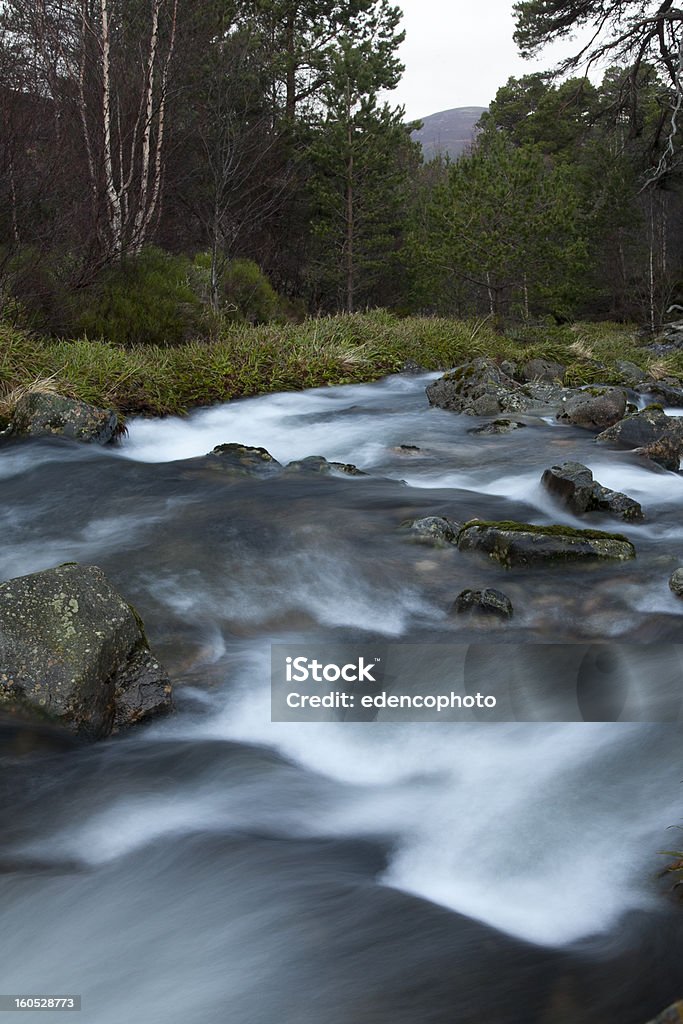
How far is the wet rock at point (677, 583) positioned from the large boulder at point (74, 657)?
2.83 meters

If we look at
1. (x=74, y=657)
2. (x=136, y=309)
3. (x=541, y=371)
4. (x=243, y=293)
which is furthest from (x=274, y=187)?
(x=74, y=657)

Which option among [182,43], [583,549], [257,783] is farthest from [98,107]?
[257,783]

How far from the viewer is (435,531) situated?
5.73 metres


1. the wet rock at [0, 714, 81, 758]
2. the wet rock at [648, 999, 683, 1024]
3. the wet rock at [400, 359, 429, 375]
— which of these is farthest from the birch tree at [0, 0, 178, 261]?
the wet rock at [648, 999, 683, 1024]

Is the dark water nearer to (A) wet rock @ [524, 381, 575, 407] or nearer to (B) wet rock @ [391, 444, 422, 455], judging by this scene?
(B) wet rock @ [391, 444, 422, 455]

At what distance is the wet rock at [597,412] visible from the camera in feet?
31.8

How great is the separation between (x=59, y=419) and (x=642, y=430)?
587cm

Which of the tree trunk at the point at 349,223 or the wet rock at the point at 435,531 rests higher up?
the tree trunk at the point at 349,223

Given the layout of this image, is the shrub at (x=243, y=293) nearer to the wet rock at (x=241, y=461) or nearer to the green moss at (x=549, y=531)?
the wet rock at (x=241, y=461)

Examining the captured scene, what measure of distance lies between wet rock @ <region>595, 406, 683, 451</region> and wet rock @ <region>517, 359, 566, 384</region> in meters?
4.04

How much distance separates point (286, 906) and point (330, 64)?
21.8m

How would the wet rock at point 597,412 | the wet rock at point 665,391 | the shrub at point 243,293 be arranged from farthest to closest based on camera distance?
the shrub at point 243,293
the wet rock at point 665,391
the wet rock at point 597,412

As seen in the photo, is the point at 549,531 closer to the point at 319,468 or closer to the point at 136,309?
the point at 319,468

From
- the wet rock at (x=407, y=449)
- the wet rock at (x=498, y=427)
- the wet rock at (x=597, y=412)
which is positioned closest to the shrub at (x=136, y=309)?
the wet rock at (x=407, y=449)
